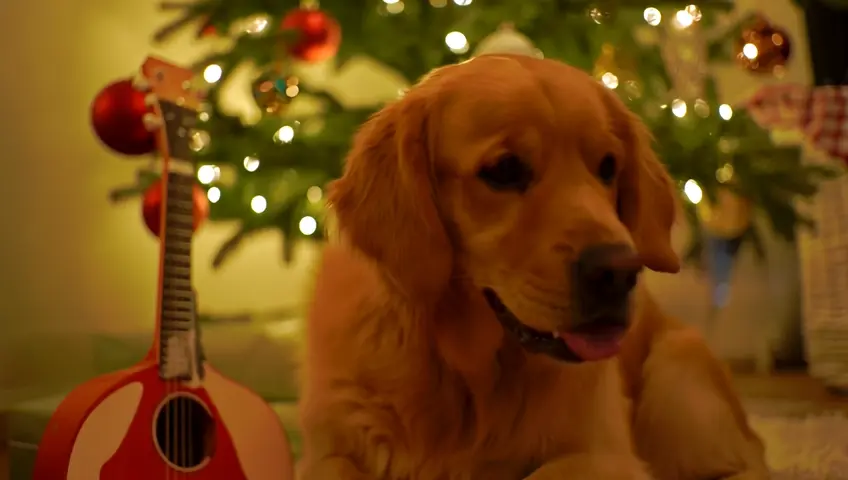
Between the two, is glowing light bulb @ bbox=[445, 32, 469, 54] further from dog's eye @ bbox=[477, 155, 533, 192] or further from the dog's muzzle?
the dog's muzzle

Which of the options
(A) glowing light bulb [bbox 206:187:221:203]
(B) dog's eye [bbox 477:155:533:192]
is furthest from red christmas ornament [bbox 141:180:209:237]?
Answer: (B) dog's eye [bbox 477:155:533:192]

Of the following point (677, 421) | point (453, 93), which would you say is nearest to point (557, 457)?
point (677, 421)

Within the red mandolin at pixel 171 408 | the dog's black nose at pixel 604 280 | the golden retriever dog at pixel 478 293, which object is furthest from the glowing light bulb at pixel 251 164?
the dog's black nose at pixel 604 280

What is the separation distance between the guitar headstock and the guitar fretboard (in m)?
0.05

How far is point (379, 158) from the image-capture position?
1.08 m

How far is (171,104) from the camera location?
139 cm

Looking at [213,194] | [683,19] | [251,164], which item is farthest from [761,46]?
[213,194]

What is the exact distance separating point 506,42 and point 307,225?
2.19 ft

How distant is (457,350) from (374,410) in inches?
5.3

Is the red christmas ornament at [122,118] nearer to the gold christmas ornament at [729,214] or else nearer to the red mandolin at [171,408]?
the red mandolin at [171,408]

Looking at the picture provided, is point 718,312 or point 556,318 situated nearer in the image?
point 556,318

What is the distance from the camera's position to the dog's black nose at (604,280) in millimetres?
908

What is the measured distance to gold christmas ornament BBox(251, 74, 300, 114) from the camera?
190 centimetres

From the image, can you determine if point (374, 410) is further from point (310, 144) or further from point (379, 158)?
point (310, 144)
